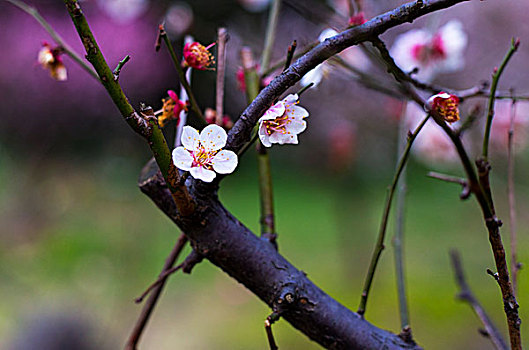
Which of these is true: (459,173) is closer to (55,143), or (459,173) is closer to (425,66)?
(425,66)

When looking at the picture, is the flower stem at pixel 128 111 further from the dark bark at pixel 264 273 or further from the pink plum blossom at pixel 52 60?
the pink plum blossom at pixel 52 60

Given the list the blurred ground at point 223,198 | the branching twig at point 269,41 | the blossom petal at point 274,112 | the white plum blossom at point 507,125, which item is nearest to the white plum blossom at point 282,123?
the blossom petal at point 274,112

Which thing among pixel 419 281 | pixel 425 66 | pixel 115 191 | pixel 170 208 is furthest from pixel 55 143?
pixel 170 208

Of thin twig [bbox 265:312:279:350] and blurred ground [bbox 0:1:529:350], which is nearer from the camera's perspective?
thin twig [bbox 265:312:279:350]

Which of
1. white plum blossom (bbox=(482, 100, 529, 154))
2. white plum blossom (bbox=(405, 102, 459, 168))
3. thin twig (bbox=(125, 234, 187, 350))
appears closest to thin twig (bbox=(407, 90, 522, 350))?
thin twig (bbox=(125, 234, 187, 350))

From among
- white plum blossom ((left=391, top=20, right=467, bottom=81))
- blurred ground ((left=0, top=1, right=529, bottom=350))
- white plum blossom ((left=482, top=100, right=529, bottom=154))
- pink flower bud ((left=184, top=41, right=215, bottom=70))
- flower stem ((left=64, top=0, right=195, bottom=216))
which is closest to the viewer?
flower stem ((left=64, top=0, right=195, bottom=216))

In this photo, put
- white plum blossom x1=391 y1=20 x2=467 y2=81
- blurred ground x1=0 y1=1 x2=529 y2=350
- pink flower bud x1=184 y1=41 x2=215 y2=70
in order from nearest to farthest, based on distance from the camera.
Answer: pink flower bud x1=184 y1=41 x2=215 y2=70, white plum blossom x1=391 y1=20 x2=467 y2=81, blurred ground x1=0 y1=1 x2=529 y2=350

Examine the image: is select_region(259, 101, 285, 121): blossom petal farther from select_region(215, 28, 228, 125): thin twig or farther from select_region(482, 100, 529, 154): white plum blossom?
select_region(482, 100, 529, 154): white plum blossom

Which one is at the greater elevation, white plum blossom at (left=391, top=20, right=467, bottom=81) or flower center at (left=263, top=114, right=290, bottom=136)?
white plum blossom at (left=391, top=20, right=467, bottom=81)
